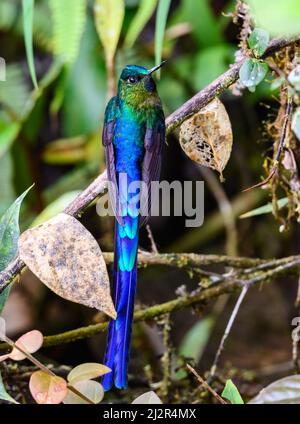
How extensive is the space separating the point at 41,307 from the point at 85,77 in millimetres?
936

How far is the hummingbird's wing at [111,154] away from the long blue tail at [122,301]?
2 centimetres

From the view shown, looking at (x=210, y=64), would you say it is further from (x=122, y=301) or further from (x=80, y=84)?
(x=122, y=301)

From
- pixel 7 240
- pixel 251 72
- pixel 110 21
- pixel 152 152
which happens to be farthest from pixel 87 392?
pixel 110 21

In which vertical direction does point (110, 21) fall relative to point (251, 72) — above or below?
above

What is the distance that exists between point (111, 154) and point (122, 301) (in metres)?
0.27

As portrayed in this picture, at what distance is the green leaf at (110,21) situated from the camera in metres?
1.80

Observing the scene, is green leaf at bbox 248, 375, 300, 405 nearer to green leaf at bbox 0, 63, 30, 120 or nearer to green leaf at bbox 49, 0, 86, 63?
green leaf at bbox 49, 0, 86, 63

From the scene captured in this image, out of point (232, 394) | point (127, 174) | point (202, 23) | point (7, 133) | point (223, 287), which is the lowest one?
point (232, 394)

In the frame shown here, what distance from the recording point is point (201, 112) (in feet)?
3.89

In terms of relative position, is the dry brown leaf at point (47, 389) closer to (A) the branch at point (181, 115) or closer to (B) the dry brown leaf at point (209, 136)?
(A) the branch at point (181, 115)

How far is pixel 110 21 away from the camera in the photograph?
182cm

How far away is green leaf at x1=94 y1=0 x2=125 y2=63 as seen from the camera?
180cm

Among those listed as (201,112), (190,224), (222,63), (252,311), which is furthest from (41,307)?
(201,112)

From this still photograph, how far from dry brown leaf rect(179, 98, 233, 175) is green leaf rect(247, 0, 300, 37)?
51cm
